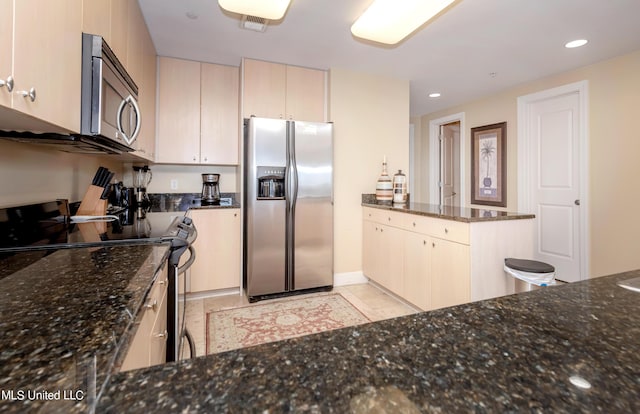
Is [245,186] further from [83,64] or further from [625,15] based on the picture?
[625,15]

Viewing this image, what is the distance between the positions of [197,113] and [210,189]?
0.84 m

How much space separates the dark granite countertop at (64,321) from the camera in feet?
1.27

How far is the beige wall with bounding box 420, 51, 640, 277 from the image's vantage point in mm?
2949

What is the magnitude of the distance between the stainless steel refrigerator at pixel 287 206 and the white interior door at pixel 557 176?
268 cm

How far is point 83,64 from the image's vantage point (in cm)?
129

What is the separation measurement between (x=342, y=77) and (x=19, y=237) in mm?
3096

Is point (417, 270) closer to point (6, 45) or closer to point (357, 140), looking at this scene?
point (357, 140)

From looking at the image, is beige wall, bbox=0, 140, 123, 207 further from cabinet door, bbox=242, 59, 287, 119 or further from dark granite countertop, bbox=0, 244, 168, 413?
cabinet door, bbox=242, 59, 287, 119

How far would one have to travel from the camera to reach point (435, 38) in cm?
273

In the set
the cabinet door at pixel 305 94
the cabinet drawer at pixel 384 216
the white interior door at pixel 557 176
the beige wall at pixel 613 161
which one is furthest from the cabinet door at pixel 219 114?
the beige wall at pixel 613 161

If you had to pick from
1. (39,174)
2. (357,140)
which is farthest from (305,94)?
(39,174)

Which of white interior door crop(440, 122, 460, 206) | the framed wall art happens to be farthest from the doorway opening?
the framed wall art

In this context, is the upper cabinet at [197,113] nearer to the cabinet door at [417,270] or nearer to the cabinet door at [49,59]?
the cabinet door at [49,59]

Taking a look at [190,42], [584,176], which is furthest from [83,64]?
[584,176]
